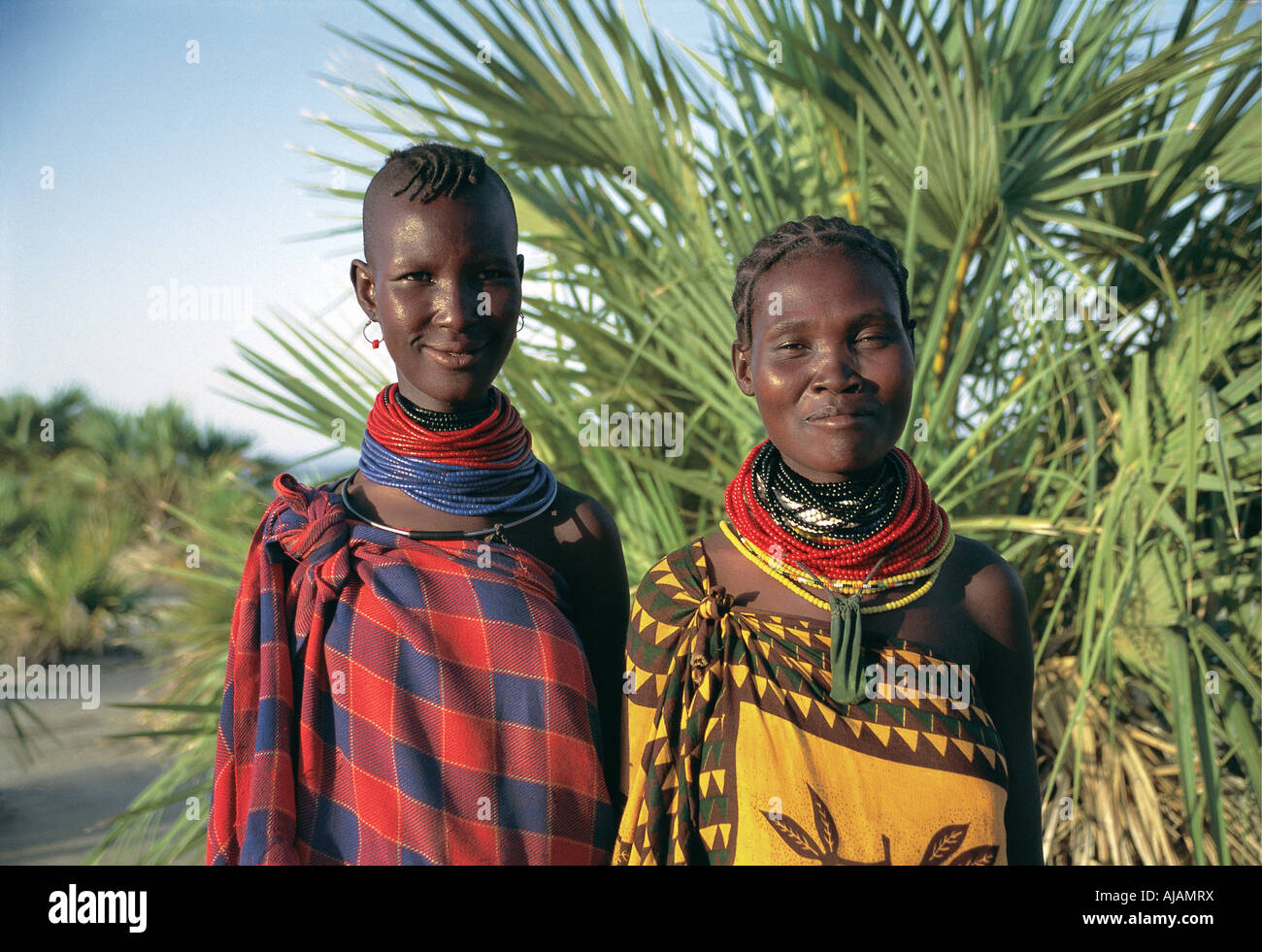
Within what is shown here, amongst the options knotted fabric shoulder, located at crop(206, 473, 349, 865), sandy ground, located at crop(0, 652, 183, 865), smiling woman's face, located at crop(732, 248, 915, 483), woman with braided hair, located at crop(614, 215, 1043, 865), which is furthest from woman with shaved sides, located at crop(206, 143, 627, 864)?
sandy ground, located at crop(0, 652, 183, 865)

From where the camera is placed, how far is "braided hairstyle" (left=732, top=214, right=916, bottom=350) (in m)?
1.45

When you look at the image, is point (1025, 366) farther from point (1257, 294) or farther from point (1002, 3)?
point (1002, 3)

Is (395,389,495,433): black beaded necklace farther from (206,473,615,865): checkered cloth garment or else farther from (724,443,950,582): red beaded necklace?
(724,443,950,582): red beaded necklace

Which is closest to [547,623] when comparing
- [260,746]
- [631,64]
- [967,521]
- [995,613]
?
[260,746]

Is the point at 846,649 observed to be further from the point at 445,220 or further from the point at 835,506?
the point at 445,220

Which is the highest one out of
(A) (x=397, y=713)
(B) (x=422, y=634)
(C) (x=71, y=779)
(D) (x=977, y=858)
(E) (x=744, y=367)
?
(E) (x=744, y=367)

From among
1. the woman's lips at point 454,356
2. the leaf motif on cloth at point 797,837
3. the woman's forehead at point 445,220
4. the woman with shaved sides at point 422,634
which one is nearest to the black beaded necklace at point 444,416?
the woman with shaved sides at point 422,634

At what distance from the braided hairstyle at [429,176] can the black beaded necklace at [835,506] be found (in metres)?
0.58

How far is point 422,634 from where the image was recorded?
57.7 inches

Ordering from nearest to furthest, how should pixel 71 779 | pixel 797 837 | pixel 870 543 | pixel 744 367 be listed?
pixel 797 837 < pixel 870 543 < pixel 744 367 < pixel 71 779

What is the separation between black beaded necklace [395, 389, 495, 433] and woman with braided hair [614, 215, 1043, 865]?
14.6 inches

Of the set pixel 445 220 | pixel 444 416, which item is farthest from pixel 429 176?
pixel 444 416

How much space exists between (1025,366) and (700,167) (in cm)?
123

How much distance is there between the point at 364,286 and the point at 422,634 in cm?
54
